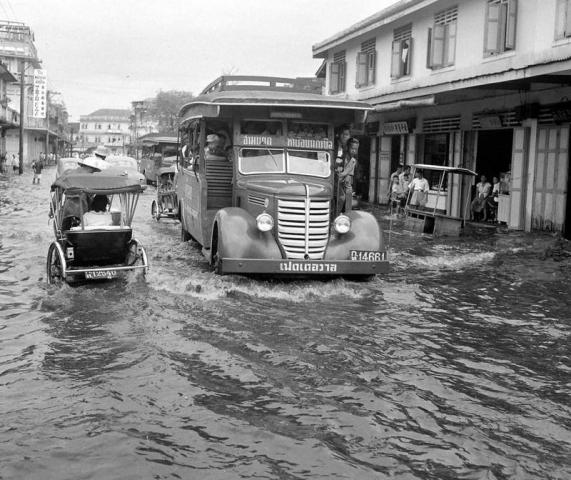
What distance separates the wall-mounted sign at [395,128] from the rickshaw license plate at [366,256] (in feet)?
48.6

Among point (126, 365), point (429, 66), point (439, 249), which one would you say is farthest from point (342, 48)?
point (126, 365)

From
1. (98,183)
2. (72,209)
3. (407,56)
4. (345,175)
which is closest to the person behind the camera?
(98,183)

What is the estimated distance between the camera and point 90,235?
886cm

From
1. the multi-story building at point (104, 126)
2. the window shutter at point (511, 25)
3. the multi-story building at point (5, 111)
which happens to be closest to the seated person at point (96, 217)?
the window shutter at point (511, 25)

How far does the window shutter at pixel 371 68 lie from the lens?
2583 cm

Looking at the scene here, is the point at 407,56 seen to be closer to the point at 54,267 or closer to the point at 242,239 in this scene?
the point at 242,239

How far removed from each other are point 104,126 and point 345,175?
150 m

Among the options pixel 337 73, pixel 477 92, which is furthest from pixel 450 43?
pixel 337 73

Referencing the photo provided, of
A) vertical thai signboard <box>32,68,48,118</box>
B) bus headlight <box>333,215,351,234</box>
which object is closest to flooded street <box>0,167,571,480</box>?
bus headlight <box>333,215,351,234</box>

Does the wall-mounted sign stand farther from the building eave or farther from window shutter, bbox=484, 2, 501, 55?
window shutter, bbox=484, 2, 501, 55

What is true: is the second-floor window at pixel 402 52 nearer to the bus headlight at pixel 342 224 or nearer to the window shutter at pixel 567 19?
Answer: the window shutter at pixel 567 19

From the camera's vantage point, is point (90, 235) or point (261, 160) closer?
point (90, 235)

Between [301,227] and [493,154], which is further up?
[493,154]

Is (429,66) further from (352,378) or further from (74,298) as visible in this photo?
(352,378)
